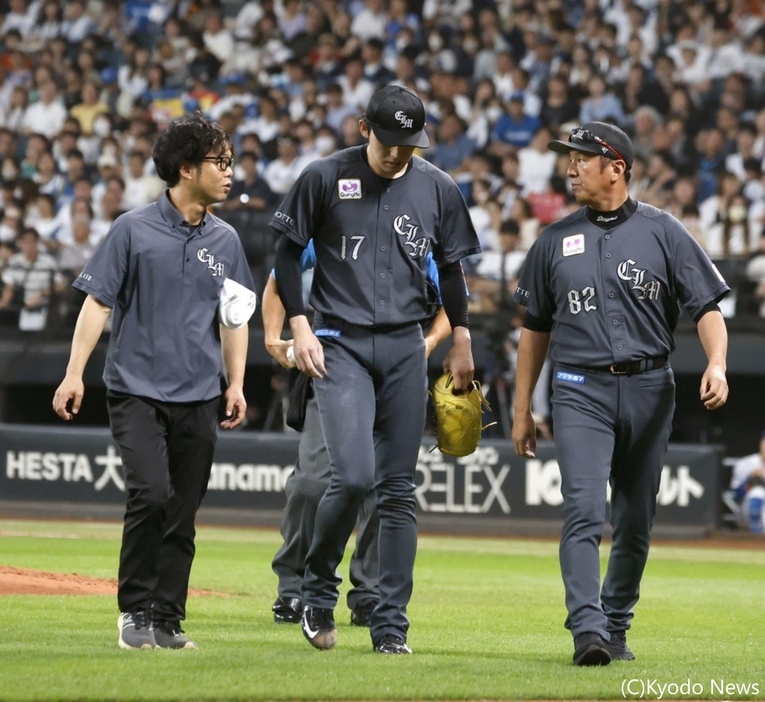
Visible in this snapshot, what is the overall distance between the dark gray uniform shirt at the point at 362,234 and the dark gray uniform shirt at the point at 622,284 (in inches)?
21.9

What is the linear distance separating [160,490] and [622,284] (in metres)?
2.03

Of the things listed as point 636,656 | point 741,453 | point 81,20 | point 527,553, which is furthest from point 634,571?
point 81,20

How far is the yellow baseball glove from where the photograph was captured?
20.4 feet

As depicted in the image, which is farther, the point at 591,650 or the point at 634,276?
the point at 634,276

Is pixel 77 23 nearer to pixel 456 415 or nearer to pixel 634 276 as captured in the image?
pixel 456 415

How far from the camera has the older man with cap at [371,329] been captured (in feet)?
18.9

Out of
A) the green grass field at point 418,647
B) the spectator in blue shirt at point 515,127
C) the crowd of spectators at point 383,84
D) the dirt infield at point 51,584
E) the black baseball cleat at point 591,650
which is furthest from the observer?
the spectator in blue shirt at point 515,127

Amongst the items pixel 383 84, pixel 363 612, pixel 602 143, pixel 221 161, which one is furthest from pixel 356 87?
pixel 602 143

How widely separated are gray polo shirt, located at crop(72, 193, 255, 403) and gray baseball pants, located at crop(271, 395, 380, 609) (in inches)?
41.8

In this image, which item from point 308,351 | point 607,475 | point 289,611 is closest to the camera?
point 308,351

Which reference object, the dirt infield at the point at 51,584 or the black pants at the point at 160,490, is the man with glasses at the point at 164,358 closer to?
the black pants at the point at 160,490

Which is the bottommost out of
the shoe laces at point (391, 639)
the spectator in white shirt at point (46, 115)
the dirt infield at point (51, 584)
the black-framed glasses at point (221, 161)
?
the dirt infield at point (51, 584)

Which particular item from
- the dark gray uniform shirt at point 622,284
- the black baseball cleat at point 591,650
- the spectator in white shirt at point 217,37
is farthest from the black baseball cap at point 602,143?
the spectator in white shirt at point 217,37

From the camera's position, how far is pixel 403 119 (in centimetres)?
572
